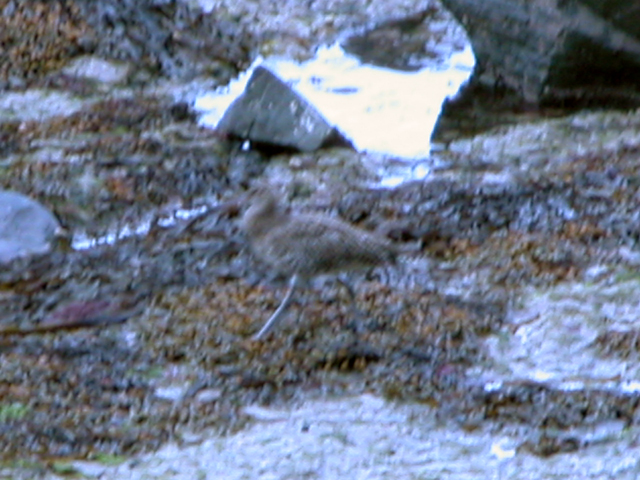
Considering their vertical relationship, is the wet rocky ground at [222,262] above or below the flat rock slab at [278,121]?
below

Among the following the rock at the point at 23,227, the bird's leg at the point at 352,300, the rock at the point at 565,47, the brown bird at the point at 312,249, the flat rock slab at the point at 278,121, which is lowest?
the rock at the point at 23,227

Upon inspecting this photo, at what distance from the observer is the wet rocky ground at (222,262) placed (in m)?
6.41

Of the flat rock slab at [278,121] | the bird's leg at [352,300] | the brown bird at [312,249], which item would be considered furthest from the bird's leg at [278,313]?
the flat rock slab at [278,121]

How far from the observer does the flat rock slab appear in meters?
9.69

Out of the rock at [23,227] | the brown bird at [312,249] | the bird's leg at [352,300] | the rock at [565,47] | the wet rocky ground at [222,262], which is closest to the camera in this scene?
the wet rocky ground at [222,262]

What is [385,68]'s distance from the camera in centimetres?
1149

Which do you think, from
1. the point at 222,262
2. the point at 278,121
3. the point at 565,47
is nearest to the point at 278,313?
the point at 222,262

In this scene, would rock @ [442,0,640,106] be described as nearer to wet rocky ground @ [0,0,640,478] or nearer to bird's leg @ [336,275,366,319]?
wet rocky ground @ [0,0,640,478]

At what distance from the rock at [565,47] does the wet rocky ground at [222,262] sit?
0.41 meters

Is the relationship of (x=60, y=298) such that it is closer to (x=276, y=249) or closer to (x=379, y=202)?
(x=276, y=249)

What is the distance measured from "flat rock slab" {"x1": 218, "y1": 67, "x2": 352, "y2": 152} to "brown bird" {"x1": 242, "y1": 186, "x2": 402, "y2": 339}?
244 cm

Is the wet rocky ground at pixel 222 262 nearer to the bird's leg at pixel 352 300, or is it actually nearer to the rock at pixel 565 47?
the bird's leg at pixel 352 300

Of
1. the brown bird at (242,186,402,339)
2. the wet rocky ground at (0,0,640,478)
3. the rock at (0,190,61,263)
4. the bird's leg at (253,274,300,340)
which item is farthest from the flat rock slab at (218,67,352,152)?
the bird's leg at (253,274,300,340)

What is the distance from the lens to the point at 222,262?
8086 mm
